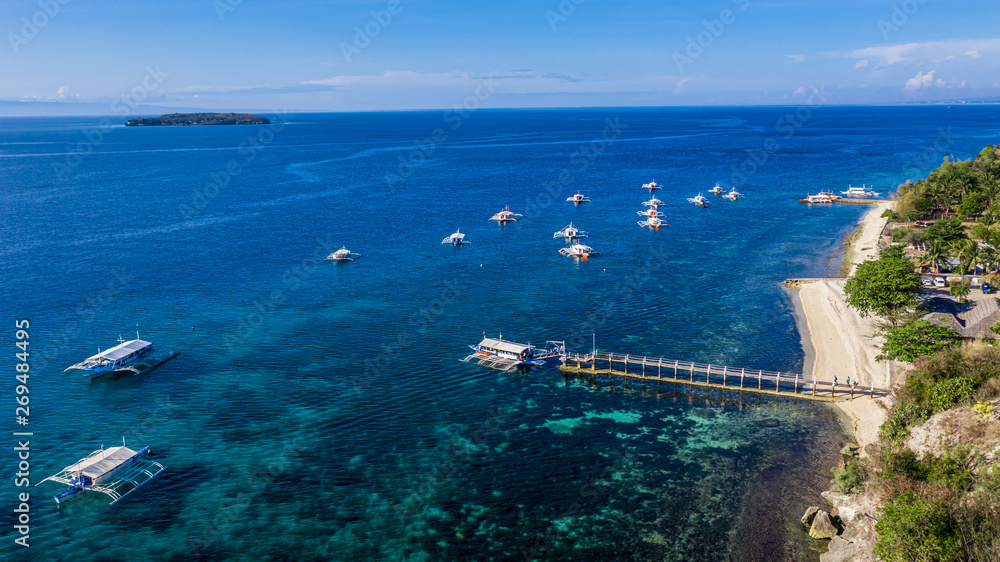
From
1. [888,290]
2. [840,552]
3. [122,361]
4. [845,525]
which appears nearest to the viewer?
[840,552]

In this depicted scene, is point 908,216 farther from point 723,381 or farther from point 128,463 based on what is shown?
point 128,463

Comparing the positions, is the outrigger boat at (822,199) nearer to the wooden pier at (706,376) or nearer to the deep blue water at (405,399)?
the deep blue water at (405,399)

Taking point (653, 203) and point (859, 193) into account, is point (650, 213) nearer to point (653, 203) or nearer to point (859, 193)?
point (653, 203)

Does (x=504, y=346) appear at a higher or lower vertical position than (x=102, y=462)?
higher

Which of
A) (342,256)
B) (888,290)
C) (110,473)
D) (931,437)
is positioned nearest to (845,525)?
(931,437)

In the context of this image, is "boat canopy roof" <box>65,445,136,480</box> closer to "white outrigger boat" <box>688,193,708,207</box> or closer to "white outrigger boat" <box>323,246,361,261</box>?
"white outrigger boat" <box>323,246,361,261</box>

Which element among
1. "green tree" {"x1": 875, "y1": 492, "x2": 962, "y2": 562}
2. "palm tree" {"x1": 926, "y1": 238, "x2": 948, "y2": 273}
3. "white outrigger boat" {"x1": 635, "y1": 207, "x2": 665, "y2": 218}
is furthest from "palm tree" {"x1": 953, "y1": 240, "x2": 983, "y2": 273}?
"green tree" {"x1": 875, "y1": 492, "x2": 962, "y2": 562}

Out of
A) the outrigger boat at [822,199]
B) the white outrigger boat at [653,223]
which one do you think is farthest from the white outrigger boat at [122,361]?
the outrigger boat at [822,199]
